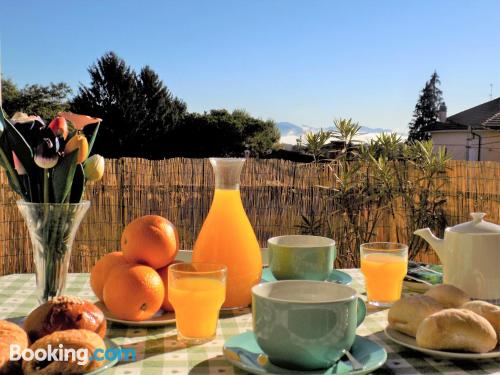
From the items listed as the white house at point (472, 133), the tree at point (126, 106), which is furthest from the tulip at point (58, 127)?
the tree at point (126, 106)

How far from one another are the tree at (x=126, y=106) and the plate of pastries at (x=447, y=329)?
22884 millimetres

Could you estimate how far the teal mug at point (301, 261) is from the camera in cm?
110

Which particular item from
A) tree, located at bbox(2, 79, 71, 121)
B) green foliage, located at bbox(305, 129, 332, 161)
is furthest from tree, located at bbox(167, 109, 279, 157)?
green foliage, located at bbox(305, 129, 332, 161)

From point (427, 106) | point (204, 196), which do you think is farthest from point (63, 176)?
point (427, 106)

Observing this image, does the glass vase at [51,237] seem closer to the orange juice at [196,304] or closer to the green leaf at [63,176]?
the green leaf at [63,176]

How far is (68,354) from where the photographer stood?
0.69 meters

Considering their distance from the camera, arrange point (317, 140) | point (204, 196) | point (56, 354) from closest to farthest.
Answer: point (56, 354)
point (204, 196)
point (317, 140)

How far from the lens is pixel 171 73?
27047 mm

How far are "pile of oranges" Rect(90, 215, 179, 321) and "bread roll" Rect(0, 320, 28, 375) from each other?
0.75 ft

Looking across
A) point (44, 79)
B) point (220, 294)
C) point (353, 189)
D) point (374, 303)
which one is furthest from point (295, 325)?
point (44, 79)

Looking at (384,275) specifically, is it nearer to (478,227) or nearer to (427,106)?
(478,227)

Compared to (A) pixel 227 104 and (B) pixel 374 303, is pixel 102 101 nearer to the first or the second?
(A) pixel 227 104

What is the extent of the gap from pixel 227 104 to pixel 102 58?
6282mm

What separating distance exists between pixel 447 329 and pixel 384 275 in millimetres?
319
